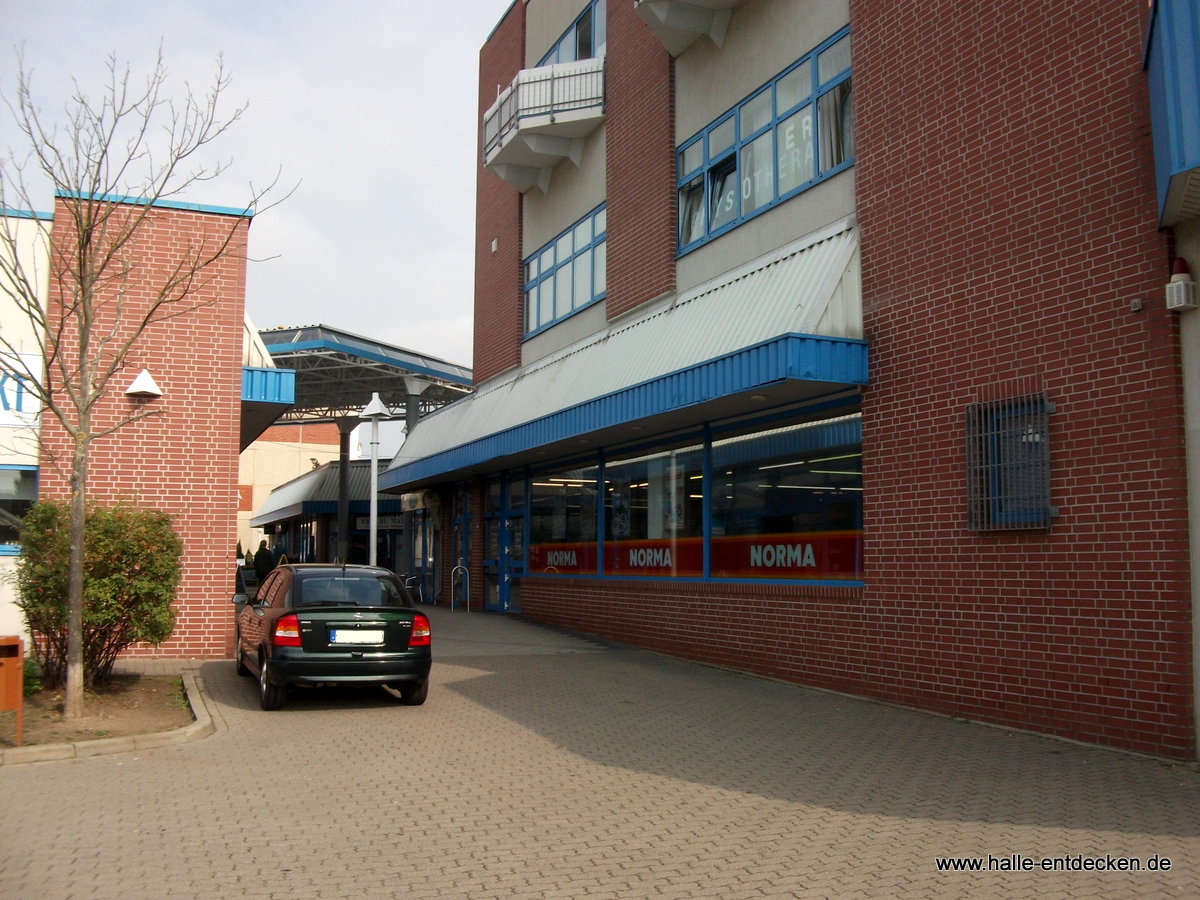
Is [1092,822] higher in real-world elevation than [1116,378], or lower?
lower

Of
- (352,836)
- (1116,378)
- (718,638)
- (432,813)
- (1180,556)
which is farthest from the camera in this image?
(718,638)

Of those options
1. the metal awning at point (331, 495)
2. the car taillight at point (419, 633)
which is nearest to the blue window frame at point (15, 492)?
the car taillight at point (419, 633)

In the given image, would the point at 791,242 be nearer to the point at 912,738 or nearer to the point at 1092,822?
the point at 912,738

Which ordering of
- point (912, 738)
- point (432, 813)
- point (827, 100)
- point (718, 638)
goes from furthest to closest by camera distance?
point (718, 638) → point (827, 100) → point (912, 738) → point (432, 813)

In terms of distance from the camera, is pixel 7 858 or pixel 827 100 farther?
pixel 827 100

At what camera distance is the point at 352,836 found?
6.34 m

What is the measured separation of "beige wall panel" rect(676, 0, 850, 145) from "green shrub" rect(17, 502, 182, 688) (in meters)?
9.27

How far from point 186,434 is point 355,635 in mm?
5877

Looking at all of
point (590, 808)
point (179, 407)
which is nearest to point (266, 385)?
point (179, 407)

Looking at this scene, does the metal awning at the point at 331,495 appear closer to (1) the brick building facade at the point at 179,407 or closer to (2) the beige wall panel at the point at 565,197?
(2) the beige wall panel at the point at 565,197

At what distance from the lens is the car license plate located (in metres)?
10.5

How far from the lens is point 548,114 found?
18.9 metres

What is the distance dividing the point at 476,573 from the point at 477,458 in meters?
4.05

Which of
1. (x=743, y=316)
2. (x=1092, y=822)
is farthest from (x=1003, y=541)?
(x=743, y=316)
